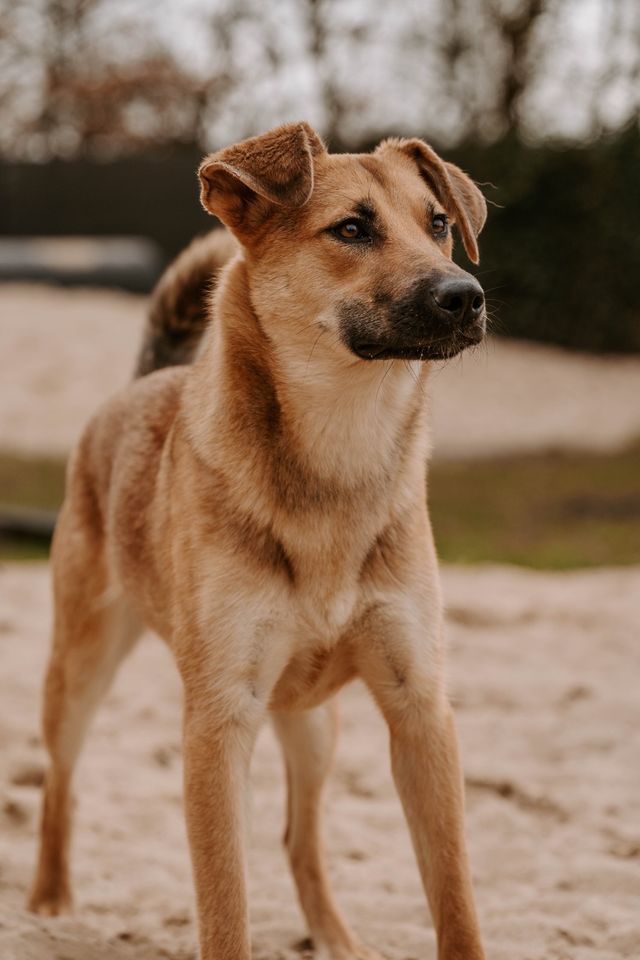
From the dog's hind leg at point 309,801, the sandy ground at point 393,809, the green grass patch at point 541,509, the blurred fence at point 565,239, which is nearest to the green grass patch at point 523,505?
the green grass patch at point 541,509

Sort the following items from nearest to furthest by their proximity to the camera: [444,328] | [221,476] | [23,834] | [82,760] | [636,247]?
[444,328], [221,476], [23,834], [82,760], [636,247]

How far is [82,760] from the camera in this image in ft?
16.7

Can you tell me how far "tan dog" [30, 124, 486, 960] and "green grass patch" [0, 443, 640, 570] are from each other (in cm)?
569

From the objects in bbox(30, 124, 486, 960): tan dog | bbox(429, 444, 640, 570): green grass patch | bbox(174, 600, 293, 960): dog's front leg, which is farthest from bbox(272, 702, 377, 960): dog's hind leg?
bbox(429, 444, 640, 570): green grass patch

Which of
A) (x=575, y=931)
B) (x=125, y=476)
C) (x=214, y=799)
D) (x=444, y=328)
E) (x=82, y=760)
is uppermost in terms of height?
(x=444, y=328)

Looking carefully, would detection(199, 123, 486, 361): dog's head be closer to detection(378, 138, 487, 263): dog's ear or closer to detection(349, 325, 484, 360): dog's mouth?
detection(349, 325, 484, 360): dog's mouth

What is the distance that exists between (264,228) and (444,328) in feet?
2.18

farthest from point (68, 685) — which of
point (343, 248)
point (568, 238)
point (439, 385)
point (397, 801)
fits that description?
point (568, 238)

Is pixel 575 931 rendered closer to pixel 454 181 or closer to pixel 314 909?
pixel 314 909

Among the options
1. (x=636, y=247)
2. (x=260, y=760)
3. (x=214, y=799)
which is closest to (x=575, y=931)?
(x=214, y=799)

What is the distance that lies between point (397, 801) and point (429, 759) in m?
1.85

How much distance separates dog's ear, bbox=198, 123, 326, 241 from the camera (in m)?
3.10

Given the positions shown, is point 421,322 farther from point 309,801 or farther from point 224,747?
point 309,801

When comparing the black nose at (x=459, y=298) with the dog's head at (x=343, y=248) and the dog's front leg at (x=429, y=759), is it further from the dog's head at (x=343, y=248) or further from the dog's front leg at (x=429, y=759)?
the dog's front leg at (x=429, y=759)
